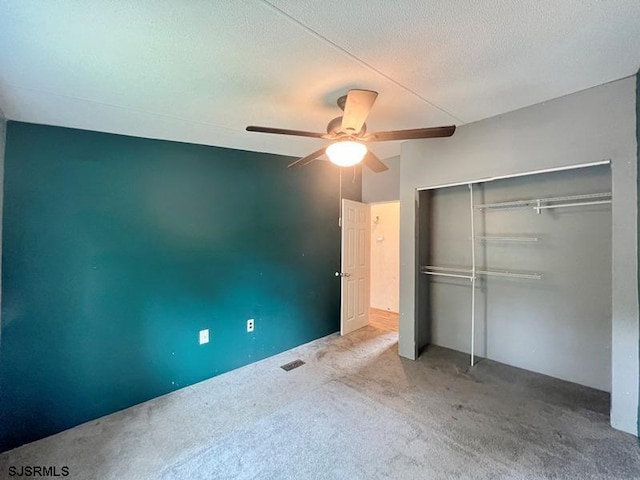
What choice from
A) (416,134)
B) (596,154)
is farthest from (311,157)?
(596,154)

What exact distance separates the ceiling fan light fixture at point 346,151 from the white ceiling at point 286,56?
0.40 metres

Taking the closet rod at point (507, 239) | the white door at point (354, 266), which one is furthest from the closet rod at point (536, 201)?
the white door at point (354, 266)

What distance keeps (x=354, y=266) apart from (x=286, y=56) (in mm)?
3037

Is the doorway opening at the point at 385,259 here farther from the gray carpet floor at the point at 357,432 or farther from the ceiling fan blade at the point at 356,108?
the ceiling fan blade at the point at 356,108

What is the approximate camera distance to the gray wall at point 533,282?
2559mm

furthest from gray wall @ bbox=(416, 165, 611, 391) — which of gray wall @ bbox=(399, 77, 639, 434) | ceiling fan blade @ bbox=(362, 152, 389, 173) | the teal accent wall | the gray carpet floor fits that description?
the teal accent wall

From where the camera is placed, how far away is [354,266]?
4203 mm

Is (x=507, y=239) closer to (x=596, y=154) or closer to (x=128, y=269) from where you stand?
(x=596, y=154)

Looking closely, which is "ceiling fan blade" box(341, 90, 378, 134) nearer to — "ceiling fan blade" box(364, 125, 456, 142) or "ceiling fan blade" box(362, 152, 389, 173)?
"ceiling fan blade" box(364, 125, 456, 142)

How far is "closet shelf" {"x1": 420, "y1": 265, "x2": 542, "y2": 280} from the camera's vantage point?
9.50 ft

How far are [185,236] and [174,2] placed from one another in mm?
1931

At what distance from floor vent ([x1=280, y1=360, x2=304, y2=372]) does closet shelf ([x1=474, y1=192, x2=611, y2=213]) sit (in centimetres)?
266

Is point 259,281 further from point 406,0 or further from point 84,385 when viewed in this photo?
point 406,0

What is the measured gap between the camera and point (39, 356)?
209 cm
